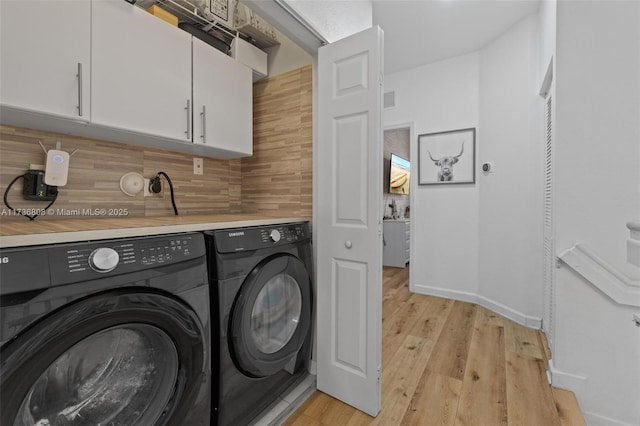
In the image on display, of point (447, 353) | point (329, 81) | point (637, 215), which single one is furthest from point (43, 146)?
point (637, 215)

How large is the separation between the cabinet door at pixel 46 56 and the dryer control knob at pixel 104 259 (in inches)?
28.4

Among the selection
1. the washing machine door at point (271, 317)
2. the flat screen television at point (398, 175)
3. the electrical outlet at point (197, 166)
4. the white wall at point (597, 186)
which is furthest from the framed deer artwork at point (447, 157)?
the electrical outlet at point (197, 166)

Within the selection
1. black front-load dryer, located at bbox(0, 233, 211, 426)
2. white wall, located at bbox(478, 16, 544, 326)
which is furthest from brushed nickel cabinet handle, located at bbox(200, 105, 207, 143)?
white wall, located at bbox(478, 16, 544, 326)

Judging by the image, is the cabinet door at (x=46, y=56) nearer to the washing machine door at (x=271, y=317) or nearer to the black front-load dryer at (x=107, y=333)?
the black front-load dryer at (x=107, y=333)

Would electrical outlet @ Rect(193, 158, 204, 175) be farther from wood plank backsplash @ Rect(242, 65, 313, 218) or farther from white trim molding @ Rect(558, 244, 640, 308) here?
white trim molding @ Rect(558, 244, 640, 308)

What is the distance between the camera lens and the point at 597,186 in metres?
1.64

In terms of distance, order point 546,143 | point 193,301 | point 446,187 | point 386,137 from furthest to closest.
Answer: point 386,137 < point 446,187 < point 546,143 < point 193,301

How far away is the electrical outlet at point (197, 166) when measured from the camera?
2.01m

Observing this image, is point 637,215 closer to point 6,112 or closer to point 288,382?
point 288,382

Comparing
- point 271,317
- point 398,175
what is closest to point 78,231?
point 271,317

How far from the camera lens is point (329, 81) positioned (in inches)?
62.8

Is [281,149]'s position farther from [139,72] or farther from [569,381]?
[569,381]

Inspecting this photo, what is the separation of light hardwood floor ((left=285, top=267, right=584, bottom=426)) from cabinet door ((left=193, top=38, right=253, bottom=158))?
63.1 inches

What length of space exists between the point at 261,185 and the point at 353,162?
864mm
